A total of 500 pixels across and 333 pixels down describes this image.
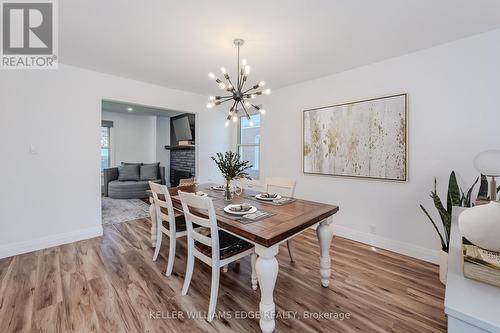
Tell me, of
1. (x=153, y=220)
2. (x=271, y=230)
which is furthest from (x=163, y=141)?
(x=271, y=230)

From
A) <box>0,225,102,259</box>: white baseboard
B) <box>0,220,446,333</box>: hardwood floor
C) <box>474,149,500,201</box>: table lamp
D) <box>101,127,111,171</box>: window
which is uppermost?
<box>101,127,111,171</box>: window

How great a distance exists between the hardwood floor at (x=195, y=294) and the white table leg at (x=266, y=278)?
0.15 metres

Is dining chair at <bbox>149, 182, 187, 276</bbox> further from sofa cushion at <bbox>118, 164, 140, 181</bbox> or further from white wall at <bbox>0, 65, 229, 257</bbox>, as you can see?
sofa cushion at <bbox>118, 164, 140, 181</bbox>

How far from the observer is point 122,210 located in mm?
4582

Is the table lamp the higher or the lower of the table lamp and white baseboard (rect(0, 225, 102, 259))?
the higher

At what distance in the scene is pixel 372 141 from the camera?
282cm

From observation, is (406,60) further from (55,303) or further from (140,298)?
(55,303)

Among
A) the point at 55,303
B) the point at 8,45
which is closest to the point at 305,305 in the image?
the point at 55,303

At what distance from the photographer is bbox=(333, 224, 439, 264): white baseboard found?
2.45 m

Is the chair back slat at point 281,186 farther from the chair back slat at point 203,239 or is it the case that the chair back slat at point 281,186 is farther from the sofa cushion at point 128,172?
the sofa cushion at point 128,172

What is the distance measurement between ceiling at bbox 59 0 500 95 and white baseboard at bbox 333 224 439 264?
2237 millimetres

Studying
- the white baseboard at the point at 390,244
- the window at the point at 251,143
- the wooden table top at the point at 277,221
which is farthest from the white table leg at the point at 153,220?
the white baseboard at the point at 390,244

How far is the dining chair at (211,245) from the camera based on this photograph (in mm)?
1636

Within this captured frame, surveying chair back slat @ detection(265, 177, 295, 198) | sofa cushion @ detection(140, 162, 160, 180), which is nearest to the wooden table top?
chair back slat @ detection(265, 177, 295, 198)
